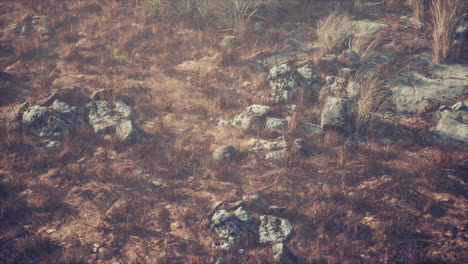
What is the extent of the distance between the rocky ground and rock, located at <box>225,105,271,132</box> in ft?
0.11

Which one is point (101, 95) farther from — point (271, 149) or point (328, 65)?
point (328, 65)

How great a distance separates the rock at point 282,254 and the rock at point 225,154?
1.86 m

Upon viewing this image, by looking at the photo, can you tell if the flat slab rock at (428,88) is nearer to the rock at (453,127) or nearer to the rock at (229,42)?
the rock at (453,127)

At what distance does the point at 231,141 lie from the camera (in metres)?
6.23

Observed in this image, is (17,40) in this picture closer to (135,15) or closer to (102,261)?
(135,15)

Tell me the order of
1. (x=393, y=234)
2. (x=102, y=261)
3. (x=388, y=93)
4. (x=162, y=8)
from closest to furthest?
(x=102, y=261) → (x=393, y=234) → (x=388, y=93) → (x=162, y=8)

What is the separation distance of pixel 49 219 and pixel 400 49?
8.07m

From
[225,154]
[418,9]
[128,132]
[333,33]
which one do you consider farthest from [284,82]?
[418,9]

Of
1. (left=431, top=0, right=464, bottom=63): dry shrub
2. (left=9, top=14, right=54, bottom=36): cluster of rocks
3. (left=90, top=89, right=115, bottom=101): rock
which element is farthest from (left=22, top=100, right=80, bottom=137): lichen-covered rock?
(left=431, top=0, right=464, bottom=63): dry shrub

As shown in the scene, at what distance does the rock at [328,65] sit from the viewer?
766cm

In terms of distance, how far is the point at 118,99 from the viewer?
7008 millimetres

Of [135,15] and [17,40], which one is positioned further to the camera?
[135,15]

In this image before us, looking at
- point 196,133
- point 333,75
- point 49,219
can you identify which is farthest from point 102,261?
point 333,75

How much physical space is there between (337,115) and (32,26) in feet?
28.6
